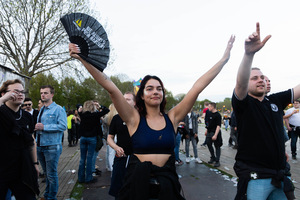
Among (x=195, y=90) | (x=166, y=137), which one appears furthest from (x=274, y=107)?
(x=166, y=137)

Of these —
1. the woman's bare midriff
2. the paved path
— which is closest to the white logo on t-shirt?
the woman's bare midriff

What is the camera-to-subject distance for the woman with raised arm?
69.2 inches

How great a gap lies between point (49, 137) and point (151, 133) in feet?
9.45

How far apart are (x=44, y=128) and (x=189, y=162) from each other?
5191mm

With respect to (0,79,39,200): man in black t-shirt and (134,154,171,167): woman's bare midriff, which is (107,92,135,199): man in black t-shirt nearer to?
(0,79,39,200): man in black t-shirt

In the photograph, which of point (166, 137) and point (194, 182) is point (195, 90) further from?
point (194, 182)

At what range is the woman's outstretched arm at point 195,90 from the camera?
2223mm

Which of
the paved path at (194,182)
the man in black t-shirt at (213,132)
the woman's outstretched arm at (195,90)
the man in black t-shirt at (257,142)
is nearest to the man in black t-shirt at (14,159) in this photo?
the paved path at (194,182)

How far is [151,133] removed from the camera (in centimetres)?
196

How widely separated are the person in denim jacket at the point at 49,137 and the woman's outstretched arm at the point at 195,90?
2806mm

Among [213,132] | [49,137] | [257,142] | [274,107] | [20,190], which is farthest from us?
[213,132]

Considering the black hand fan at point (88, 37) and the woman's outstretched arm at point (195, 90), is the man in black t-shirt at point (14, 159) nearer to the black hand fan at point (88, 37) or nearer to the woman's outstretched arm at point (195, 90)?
the black hand fan at point (88, 37)

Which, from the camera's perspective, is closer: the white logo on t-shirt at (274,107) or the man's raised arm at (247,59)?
the man's raised arm at (247,59)

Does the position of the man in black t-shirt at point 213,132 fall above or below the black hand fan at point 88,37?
below
